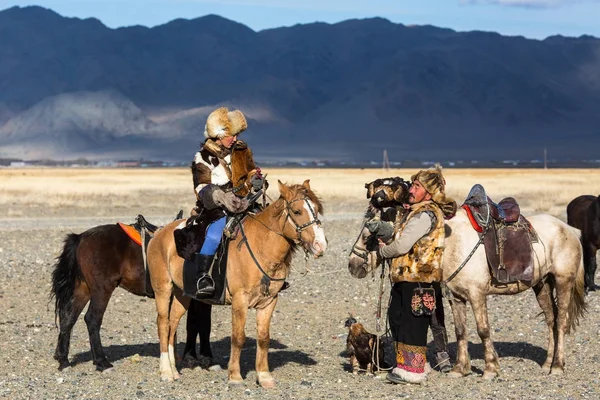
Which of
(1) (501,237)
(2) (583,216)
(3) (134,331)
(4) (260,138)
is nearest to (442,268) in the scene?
(1) (501,237)

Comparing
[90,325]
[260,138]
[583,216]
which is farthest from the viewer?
[260,138]

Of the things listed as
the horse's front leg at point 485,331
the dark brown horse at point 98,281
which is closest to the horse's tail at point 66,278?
the dark brown horse at point 98,281

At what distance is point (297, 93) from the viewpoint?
154 meters

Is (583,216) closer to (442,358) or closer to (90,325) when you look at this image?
(442,358)

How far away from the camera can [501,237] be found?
912 cm

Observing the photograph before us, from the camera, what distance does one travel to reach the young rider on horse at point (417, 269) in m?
8.61

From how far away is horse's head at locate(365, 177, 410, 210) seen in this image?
Answer: 875 centimetres

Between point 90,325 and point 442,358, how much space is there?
3257 mm

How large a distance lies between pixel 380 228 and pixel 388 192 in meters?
0.36

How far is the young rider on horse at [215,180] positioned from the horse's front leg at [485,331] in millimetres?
2120

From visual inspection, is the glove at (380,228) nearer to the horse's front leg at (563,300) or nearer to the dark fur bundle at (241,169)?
the dark fur bundle at (241,169)

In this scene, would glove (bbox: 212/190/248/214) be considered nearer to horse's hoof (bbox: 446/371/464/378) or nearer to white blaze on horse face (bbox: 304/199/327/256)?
white blaze on horse face (bbox: 304/199/327/256)

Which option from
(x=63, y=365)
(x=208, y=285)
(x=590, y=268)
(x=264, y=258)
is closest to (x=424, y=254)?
(x=264, y=258)

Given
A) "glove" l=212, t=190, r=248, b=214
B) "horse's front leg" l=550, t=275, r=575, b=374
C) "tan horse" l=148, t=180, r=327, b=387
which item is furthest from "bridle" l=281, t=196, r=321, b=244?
"horse's front leg" l=550, t=275, r=575, b=374
